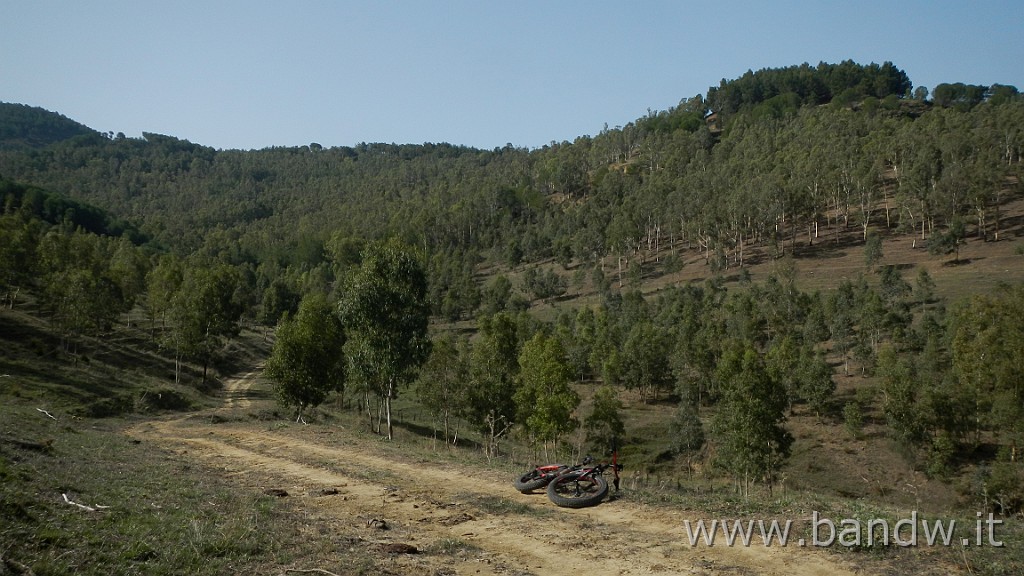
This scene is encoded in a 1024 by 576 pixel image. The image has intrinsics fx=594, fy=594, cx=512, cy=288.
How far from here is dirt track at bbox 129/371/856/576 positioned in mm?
9766

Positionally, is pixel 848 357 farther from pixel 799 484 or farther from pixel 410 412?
pixel 410 412

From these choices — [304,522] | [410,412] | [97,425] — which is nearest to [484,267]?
[410,412]

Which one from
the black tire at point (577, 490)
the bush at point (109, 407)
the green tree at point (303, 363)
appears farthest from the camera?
the green tree at point (303, 363)

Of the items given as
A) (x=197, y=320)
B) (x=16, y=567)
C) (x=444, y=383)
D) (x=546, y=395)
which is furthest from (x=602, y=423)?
(x=16, y=567)

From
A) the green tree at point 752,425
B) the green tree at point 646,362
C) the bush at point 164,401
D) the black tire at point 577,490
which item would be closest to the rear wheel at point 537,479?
the black tire at point 577,490

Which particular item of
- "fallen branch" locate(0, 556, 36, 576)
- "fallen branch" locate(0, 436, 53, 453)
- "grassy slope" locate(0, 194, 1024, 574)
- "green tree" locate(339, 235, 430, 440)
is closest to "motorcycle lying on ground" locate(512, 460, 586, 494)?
"grassy slope" locate(0, 194, 1024, 574)

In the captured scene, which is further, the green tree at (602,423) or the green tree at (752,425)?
the green tree at (602,423)

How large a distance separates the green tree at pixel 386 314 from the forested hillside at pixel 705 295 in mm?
349

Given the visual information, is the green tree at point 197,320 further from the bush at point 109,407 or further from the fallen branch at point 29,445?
the fallen branch at point 29,445

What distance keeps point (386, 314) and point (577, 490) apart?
19657 millimetres

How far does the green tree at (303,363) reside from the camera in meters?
39.5

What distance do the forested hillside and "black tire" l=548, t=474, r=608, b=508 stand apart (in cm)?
1857

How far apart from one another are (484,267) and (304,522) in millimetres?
161667

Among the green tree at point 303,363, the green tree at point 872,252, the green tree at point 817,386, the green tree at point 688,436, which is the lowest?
the green tree at point 688,436
